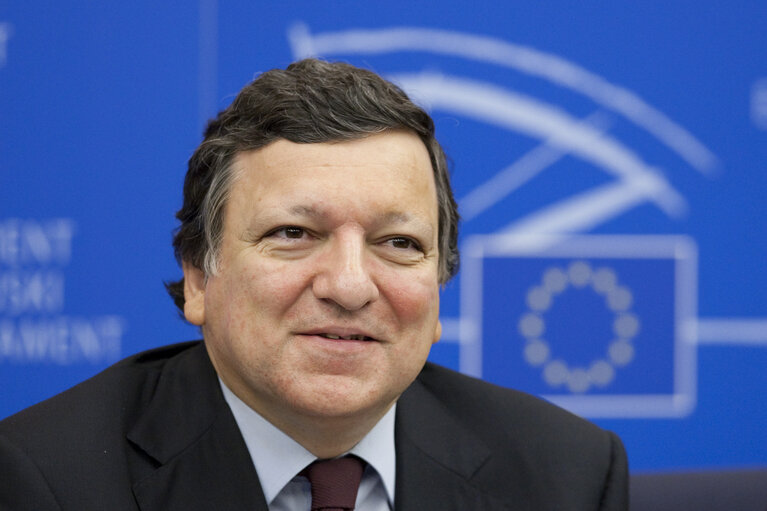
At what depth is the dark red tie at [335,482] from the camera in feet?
4.92

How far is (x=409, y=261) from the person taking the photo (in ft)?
4.94

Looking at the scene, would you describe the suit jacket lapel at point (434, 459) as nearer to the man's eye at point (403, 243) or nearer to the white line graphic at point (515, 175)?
the man's eye at point (403, 243)

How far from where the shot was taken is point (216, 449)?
1.55 meters

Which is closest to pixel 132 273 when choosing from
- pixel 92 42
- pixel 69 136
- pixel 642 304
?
pixel 69 136

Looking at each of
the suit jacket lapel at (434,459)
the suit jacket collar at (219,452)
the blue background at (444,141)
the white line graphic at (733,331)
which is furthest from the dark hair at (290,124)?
the white line graphic at (733,331)

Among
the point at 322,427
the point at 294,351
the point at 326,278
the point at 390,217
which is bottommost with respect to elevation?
the point at 322,427

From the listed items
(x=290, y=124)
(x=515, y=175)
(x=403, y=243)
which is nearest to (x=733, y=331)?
(x=515, y=175)

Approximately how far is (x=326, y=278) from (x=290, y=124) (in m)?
0.30

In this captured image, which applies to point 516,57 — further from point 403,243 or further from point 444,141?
point 403,243

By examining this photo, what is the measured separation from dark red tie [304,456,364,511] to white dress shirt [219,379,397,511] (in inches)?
0.7

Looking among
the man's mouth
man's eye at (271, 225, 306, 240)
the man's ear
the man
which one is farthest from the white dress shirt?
man's eye at (271, 225, 306, 240)

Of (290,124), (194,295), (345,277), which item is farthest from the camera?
(194,295)

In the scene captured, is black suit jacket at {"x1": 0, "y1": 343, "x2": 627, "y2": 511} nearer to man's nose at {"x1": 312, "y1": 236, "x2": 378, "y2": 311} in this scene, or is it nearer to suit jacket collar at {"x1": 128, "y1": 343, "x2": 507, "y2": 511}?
suit jacket collar at {"x1": 128, "y1": 343, "x2": 507, "y2": 511}

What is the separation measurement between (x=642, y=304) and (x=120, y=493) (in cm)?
173
